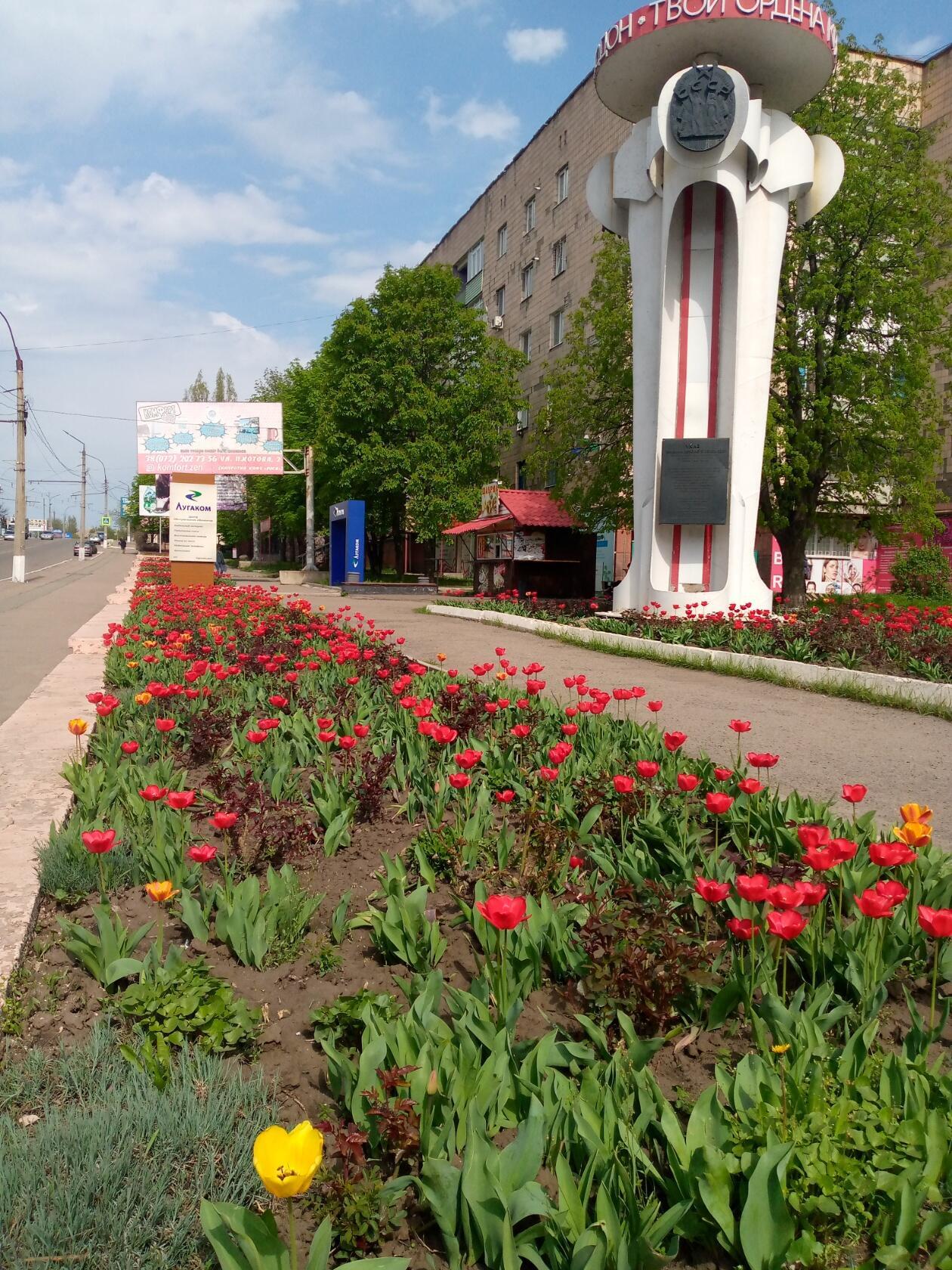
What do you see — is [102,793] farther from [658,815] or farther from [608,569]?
[608,569]

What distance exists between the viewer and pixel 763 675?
9.23 meters

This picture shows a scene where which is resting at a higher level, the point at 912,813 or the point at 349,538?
the point at 349,538

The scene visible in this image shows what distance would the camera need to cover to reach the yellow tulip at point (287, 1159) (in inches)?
45.3

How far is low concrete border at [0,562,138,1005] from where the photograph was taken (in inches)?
107

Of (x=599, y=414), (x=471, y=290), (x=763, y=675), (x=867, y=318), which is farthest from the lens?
(x=471, y=290)

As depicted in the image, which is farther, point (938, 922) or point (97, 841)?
point (97, 841)

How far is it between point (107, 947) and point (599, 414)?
19.2 m

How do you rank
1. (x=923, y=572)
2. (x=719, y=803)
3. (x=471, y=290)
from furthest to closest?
(x=471, y=290), (x=923, y=572), (x=719, y=803)

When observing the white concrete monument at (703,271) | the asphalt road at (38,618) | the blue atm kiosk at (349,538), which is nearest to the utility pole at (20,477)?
the asphalt road at (38,618)

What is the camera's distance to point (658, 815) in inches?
138

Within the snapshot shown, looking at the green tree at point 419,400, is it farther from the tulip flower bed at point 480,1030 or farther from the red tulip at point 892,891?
the red tulip at point 892,891

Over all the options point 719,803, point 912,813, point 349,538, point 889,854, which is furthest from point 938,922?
point 349,538

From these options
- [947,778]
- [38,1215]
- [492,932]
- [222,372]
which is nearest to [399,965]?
[492,932]

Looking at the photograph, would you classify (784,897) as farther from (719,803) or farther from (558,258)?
(558,258)
